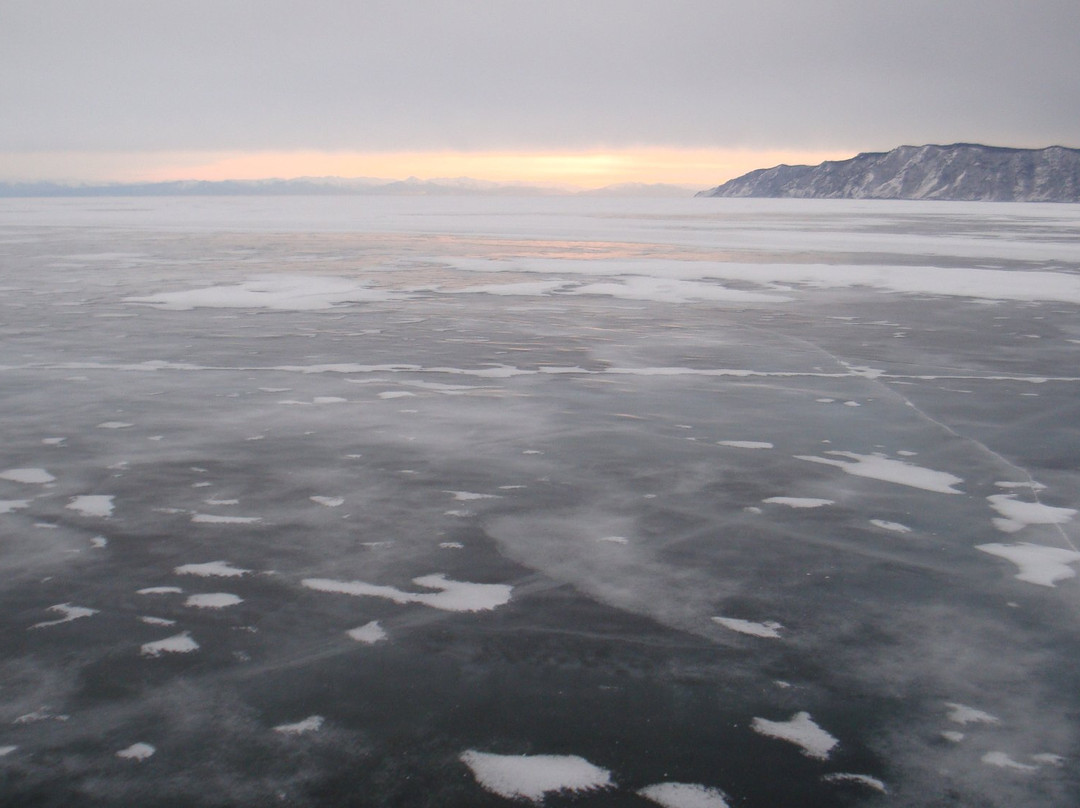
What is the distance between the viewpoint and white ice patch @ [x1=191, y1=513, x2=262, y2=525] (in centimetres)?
500

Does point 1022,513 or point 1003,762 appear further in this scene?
point 1022,513

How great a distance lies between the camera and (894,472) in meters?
5.94

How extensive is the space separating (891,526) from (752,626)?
5.17 feet

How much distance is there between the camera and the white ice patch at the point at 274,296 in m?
14.0

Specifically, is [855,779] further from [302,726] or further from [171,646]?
[171,646]

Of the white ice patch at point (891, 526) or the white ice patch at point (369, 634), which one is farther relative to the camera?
the white ice patch at point (891, 526)

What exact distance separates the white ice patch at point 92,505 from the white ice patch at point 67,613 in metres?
1.16

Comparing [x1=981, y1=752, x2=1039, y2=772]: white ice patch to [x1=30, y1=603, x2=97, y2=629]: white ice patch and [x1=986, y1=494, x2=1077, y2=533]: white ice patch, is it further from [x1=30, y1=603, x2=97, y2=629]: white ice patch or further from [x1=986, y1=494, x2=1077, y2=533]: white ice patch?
[x1=30, y1=603, x2=97, y2=629]: white ice patch

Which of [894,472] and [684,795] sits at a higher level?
[894,472]

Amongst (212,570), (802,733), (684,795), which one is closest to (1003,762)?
(802,733)

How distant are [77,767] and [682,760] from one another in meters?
1.84

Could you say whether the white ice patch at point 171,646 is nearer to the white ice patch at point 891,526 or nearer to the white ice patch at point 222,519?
the white ice patch at point 222,519

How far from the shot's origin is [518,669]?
350 centimetres

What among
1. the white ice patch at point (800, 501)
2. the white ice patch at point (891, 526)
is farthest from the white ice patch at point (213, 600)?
the white ice patch at point (891, 526)
